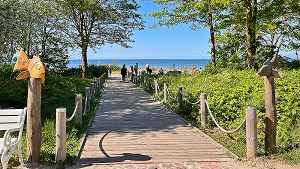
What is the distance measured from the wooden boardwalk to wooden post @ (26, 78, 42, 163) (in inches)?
32.1

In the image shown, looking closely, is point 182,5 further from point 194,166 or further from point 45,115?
point 194,166

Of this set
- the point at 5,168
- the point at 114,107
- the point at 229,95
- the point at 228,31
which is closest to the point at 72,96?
the point at 114,107

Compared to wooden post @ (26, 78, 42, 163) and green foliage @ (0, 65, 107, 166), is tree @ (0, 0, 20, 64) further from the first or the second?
wooden post @ (26, 78, 42, 163)

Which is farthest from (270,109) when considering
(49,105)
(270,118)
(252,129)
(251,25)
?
(251,25)

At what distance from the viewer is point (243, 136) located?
6.58m

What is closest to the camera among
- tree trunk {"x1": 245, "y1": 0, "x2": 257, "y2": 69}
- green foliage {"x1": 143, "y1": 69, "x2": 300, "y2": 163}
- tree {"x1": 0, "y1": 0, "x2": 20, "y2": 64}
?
green foliage {"x1": 143, "y1": 69, "x2": 300, "y2": 163}

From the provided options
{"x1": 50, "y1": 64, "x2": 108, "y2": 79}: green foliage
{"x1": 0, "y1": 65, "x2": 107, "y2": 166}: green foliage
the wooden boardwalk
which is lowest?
the wooden boardwalk

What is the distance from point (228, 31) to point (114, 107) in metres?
12.1

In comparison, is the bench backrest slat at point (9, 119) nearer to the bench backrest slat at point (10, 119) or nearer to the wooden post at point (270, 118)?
the bench backrest slat at point (10, 119)

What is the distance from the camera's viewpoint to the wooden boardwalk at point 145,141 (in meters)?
5.47

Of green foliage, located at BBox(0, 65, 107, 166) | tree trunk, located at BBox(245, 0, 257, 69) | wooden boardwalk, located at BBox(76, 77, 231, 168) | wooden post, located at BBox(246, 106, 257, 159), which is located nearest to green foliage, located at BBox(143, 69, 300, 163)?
wooden post, located at BBox(246, 106, 257, 159)

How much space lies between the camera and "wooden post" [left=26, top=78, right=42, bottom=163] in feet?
16.6

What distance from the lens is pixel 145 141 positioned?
6.64 meters

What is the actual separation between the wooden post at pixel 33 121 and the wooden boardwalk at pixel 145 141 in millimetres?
815
